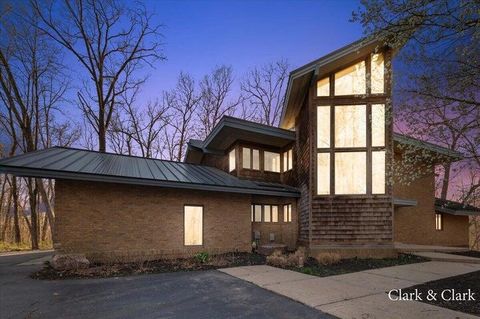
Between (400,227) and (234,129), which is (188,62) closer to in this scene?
(234,129)

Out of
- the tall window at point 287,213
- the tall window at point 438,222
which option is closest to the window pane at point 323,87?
the tall window at point 287,213

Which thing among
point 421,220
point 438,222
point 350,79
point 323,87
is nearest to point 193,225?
point 323,87

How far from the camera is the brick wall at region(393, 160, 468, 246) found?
17016 millimetres

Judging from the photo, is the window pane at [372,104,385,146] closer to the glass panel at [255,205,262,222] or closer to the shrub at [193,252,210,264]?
the glass panel at [255,205,262,222]

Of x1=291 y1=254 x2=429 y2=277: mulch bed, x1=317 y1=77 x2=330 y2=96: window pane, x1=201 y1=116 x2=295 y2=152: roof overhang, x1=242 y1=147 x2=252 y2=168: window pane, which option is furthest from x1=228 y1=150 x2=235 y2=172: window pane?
x1=291 y1=254 x2=429 y2=277: mulch bed

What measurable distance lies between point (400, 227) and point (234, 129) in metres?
10.8

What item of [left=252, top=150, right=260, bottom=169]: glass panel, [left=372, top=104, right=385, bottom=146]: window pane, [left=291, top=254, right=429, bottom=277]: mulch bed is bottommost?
[left=291, top=254, right=429, bottom=277]: mulch bed

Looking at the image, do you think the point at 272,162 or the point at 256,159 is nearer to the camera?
the point at 256,159

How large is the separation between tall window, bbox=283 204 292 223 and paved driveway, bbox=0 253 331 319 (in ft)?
24.1

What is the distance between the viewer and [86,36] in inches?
904

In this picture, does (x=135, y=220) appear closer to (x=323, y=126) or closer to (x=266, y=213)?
(x=266, y=213)

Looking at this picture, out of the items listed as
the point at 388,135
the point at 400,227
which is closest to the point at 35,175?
the point at 388,135

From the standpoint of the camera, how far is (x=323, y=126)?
1282 centimetres

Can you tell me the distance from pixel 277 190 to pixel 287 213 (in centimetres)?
239
